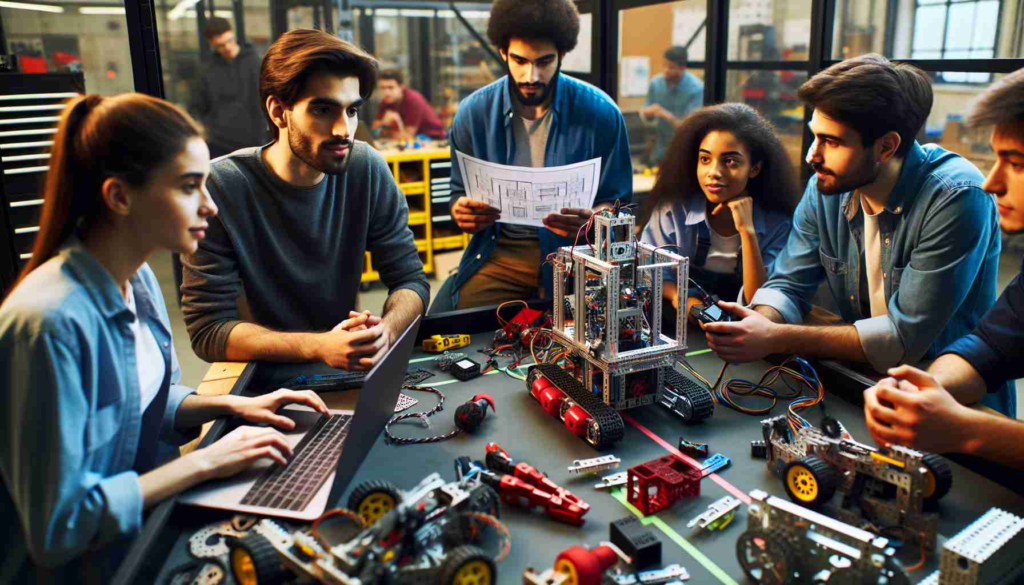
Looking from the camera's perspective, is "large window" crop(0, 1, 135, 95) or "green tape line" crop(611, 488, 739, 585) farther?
"large window" crop(0, 1, 135, 95)

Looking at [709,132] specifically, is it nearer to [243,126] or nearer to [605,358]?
[605,358]

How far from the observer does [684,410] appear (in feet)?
5.42

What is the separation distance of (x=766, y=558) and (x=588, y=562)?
0.28 m

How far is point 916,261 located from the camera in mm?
1947

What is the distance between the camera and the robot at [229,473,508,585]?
3.35 ft

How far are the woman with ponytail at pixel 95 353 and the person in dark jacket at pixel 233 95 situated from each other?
4486mm

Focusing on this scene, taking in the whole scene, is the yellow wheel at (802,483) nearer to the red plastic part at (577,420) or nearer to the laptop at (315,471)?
the red plastic part at (577,420)

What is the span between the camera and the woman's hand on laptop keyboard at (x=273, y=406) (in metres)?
1.55

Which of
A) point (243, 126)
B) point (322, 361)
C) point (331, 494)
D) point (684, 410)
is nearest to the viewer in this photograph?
point (331, 494)

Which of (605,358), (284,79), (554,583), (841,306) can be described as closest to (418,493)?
(554,583)

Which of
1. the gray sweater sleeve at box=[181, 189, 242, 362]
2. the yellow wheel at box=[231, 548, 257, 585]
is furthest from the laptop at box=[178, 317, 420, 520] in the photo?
the gray sweater sleeve at box=[181, 189, 242, 362]

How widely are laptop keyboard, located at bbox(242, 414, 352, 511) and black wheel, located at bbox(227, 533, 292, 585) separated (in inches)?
6.8

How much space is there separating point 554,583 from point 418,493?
0.80 feet

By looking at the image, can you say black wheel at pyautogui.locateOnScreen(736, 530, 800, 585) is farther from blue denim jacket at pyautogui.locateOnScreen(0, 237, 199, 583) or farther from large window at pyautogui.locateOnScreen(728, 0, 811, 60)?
large window at pyautogui.locateOnScreen(728, 0, 811, 60)
